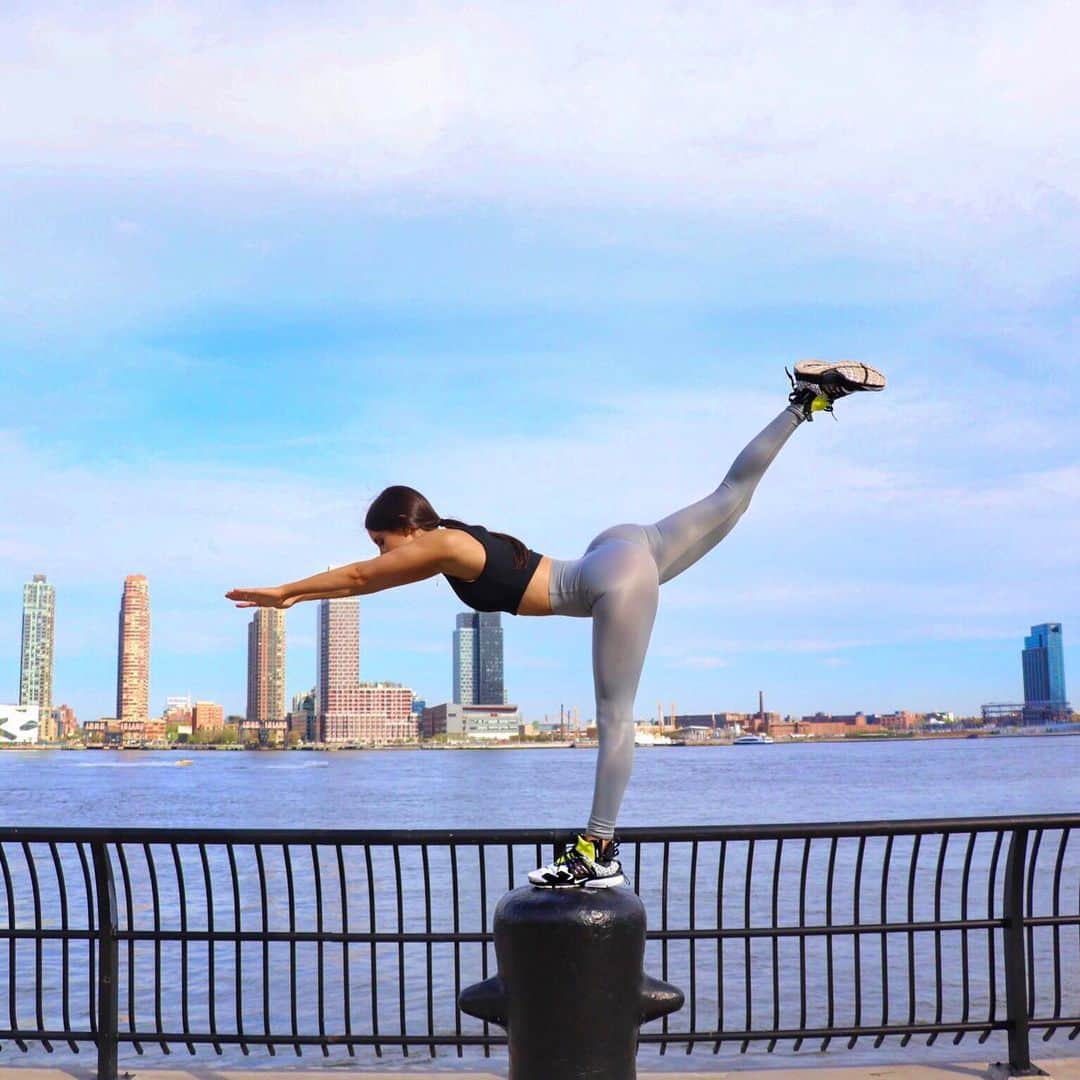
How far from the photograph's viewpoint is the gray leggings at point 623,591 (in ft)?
14.4

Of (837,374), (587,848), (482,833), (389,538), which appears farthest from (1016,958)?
(389,538)

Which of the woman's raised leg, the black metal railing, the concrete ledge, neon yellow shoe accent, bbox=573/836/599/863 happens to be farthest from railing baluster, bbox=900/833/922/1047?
neon yellow shoe accent, bbox=573/836/599/863

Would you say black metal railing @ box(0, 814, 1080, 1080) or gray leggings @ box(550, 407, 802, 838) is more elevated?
gray leggings @ box(550, 407, 802, 838)

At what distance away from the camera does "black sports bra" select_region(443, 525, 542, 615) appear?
438 centimetres

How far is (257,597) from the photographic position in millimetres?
4164

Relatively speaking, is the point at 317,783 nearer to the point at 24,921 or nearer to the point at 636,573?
the point at 24,921

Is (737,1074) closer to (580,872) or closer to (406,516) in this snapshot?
(580,872)

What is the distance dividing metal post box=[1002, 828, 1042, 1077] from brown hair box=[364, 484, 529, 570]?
333 centimetres

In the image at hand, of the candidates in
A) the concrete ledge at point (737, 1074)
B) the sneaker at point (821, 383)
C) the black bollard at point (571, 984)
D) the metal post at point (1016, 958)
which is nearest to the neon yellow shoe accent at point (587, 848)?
the black bollard at point (571, 984)

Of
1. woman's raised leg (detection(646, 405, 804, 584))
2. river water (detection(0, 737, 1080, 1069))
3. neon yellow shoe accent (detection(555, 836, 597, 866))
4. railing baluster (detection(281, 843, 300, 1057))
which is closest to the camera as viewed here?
neon yellow shoe accent (detection(555, 836, 597, 866))

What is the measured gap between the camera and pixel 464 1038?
629 centimetres

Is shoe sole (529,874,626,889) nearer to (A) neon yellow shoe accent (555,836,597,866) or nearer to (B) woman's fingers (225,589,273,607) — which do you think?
(A) neon yellow shoe accent (555,836,597,866)

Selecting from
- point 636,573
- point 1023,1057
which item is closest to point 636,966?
point 636,573

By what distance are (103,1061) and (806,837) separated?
11.6 ft
